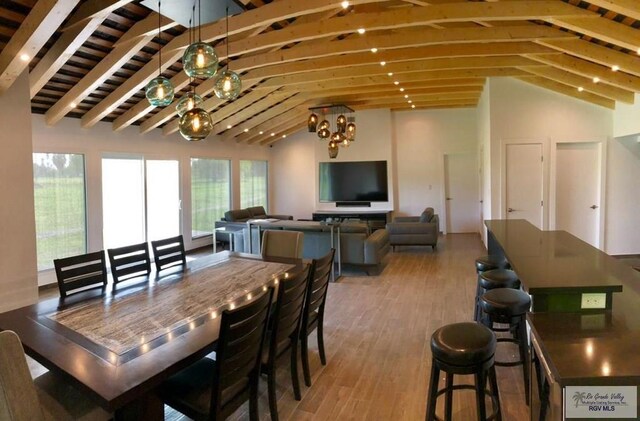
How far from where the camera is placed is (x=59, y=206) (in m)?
6.41

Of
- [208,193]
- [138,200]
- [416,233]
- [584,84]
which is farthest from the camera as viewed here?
[208,193]

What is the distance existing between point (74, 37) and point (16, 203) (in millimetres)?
1833

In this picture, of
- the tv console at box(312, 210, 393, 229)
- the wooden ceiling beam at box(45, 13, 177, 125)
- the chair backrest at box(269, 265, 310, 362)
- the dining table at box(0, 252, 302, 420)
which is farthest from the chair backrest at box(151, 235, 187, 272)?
the tv console at box(312, 210, 393, 229)

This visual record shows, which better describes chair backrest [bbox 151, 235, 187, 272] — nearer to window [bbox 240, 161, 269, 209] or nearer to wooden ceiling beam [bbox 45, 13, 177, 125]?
wooden ceiling beam [bbox 45, 13, 177, 125]

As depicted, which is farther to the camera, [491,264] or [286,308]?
[491,264]

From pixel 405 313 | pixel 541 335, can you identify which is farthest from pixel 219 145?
pixel 541 335

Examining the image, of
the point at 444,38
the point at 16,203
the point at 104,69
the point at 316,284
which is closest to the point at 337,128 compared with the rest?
the point at 444,38

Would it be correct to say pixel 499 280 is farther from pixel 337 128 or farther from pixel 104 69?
pixel 337 128

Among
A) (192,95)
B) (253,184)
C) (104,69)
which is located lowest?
(253,184)

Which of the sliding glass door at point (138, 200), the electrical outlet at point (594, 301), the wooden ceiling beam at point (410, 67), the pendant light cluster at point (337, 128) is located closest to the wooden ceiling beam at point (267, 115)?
the pendant light cluster at point (337, 128)

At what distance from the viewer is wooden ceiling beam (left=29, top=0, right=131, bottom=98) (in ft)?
11.9

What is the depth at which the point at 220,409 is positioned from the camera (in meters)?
2.04

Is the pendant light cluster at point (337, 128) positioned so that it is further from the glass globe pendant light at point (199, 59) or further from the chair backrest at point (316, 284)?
the chair backrest at point (316, 284)

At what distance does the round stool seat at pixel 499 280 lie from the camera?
3350 millimetres
